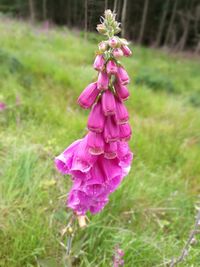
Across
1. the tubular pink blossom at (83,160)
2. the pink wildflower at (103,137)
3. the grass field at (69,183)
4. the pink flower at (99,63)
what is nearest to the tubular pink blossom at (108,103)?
the pink wildflower at (103,137)

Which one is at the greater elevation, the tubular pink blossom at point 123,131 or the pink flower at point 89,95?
the pink flower at point 89,95

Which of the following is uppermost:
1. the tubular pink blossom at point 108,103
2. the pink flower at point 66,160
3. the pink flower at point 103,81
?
the pink flower at point 103,81

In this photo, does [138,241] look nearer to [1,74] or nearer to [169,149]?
[169,149]

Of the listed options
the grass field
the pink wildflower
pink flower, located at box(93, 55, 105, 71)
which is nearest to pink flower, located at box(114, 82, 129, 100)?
the pink wildflower

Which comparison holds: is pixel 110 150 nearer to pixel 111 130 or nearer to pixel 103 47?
pixel 111 130

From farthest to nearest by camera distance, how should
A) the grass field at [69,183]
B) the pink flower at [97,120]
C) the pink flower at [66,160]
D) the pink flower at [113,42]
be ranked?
the grass field at [69,183] → the pink flower at [66,160] → the pink flower at [97,120] → the pink flower at [113,42]

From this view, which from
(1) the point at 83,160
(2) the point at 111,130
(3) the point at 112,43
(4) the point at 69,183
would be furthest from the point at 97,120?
(4) the point at 69,183

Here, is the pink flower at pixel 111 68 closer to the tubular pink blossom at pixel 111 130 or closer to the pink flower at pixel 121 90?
the pink flower at pixel 121 90
